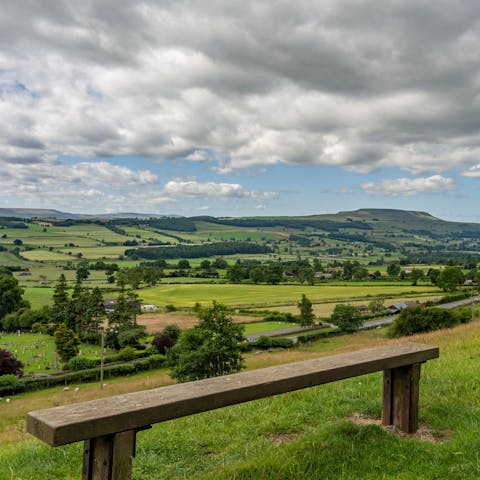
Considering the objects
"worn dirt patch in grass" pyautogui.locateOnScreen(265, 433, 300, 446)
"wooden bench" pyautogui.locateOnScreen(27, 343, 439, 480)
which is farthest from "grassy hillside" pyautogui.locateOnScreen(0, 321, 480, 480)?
"wooden bench" pyautogui.locateOnScreen(27, 343, 439, 480)

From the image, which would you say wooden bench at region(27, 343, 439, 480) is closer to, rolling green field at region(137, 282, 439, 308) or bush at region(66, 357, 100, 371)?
bush at region(66, 357, 100, 371)

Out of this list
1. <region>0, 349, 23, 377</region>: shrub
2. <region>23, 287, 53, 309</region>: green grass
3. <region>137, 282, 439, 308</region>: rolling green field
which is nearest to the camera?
<region>0, 349, 23, 377</region>: shrub

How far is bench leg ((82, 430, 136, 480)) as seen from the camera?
3.33 metres

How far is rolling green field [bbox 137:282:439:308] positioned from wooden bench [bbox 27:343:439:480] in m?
64.7

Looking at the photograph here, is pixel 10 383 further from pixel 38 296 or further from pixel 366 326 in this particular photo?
pixel 38 296

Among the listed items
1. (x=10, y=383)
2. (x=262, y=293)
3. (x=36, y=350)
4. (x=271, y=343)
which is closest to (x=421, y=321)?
(x=271, y=343)

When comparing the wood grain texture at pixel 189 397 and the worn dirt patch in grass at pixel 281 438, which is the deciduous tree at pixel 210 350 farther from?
the wood grain texture at pixel 189 397

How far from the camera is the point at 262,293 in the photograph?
83.4 meters

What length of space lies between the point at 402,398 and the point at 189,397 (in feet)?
8.74

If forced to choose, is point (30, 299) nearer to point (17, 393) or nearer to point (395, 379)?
point (17, 393)

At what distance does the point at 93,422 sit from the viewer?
315 centimetres

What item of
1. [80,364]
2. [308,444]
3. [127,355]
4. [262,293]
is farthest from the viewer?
[262,293]

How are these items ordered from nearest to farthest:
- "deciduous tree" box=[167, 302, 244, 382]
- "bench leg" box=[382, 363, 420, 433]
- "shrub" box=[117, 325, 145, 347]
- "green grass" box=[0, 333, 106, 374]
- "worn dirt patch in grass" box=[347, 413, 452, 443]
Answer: "worn dirt patch in grass" box=[347, 413, 452, 443] < "bench leg" box=[382, 363, 420, 433] < "deciduous tree" box=[167, 302, 244, 382] < "green grass" box=[0, 333, 106, 374] < "shrub" box=[117, 325, 145, 347]

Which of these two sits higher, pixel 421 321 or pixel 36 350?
pixel 421 321
